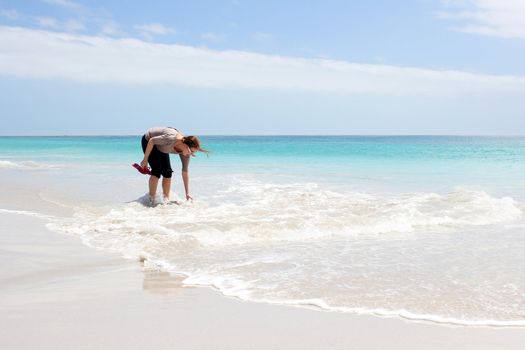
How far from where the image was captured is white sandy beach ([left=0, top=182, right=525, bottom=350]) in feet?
9.54

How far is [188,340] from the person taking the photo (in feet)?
9.66

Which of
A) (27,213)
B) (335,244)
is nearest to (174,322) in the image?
(335,244)

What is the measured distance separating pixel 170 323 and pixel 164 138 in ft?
18.5

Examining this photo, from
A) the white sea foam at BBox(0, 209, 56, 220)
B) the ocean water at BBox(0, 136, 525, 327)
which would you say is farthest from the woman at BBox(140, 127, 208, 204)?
the white sea foam at BBox(0, 209, 56, 220)

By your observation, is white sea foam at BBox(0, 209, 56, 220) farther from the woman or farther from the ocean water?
the woman

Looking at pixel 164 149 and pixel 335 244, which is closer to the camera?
pixel 335 244

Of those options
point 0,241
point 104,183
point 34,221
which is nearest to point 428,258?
point 0,241

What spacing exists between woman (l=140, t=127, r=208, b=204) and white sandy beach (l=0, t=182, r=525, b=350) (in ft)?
14.0

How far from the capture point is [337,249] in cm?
559

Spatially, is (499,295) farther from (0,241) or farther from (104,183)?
(104,183)

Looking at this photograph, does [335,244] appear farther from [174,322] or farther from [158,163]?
[158,163]

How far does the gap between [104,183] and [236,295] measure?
946cm

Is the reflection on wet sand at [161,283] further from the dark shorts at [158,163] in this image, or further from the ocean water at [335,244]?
the dark shorts at [158,163]

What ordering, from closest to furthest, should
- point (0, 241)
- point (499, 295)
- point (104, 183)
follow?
point (499, 295) → point (0, 241) → point (104, 183)
